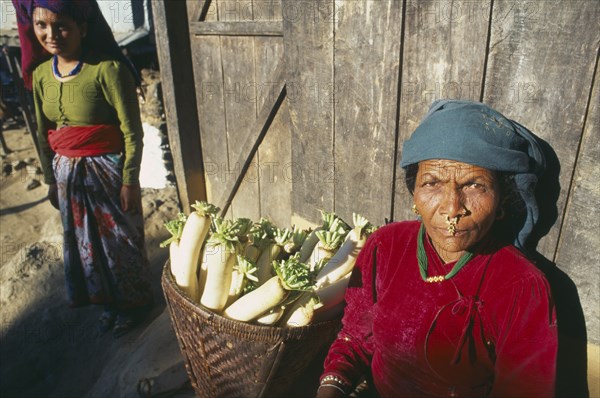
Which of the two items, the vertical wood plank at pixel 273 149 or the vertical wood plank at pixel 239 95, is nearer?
the vertical wood plank at pixel 273 149

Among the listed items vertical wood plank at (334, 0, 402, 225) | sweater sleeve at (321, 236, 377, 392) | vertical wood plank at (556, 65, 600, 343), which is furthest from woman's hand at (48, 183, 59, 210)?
vertical wood plank at (556, 65, 600, 343)

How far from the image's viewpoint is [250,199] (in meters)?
3.31

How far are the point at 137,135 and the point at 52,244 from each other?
259 centimetres

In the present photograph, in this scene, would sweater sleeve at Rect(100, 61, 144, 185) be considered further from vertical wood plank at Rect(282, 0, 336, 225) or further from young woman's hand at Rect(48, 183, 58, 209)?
vertical wood plank at Rect(282, 0, 336, 225)

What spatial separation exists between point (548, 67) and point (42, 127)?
3103 mm

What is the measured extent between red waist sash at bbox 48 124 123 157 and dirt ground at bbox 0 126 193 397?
4.11 feet

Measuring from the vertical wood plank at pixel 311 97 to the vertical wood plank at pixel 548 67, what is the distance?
2.85 ft

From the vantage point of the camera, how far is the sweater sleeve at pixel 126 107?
274 centimetres

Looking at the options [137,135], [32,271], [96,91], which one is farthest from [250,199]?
[32,271]

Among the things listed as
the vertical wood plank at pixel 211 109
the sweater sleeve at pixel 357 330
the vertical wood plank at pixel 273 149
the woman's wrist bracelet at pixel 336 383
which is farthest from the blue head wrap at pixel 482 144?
the vertical wood plank at pixel 211 109

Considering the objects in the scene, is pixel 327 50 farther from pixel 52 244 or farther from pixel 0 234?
pixel 0 234

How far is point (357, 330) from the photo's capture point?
179 cm

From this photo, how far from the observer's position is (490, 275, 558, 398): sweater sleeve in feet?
4.33

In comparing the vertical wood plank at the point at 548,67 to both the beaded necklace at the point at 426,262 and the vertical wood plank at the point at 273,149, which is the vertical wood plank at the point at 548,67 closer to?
the beaded necklace at the point at 426,262
